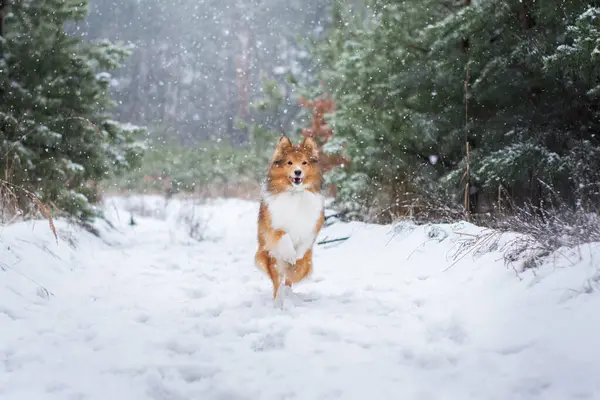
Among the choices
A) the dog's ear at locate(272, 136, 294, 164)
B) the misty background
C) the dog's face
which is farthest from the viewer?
the misty background

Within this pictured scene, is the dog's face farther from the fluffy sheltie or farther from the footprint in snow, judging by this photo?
the footprint in snow

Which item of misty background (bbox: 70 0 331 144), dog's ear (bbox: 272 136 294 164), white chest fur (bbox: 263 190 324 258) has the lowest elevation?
white chest fur (bbox: 263 190 324 258)

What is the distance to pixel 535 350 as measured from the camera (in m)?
2.46

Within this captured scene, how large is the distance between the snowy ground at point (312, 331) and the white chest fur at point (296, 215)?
1.72ft

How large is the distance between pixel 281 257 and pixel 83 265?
2.55 m

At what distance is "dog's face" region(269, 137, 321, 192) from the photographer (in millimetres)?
4597

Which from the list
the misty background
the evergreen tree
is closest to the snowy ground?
the evergreen tree

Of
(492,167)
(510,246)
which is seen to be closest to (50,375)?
(510,246)

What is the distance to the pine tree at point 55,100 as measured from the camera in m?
7.65

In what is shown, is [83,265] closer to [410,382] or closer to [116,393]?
[116,393]

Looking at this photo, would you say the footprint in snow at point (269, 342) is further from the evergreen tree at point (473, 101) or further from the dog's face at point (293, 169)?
the evergreen tree at point (473, 101)

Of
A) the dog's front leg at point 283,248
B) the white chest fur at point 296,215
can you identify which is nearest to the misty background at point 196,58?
the white chest fur at point 296,215

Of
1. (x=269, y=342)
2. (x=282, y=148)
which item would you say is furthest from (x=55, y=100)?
(x=269, y=342)

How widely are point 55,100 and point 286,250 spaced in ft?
17.9
